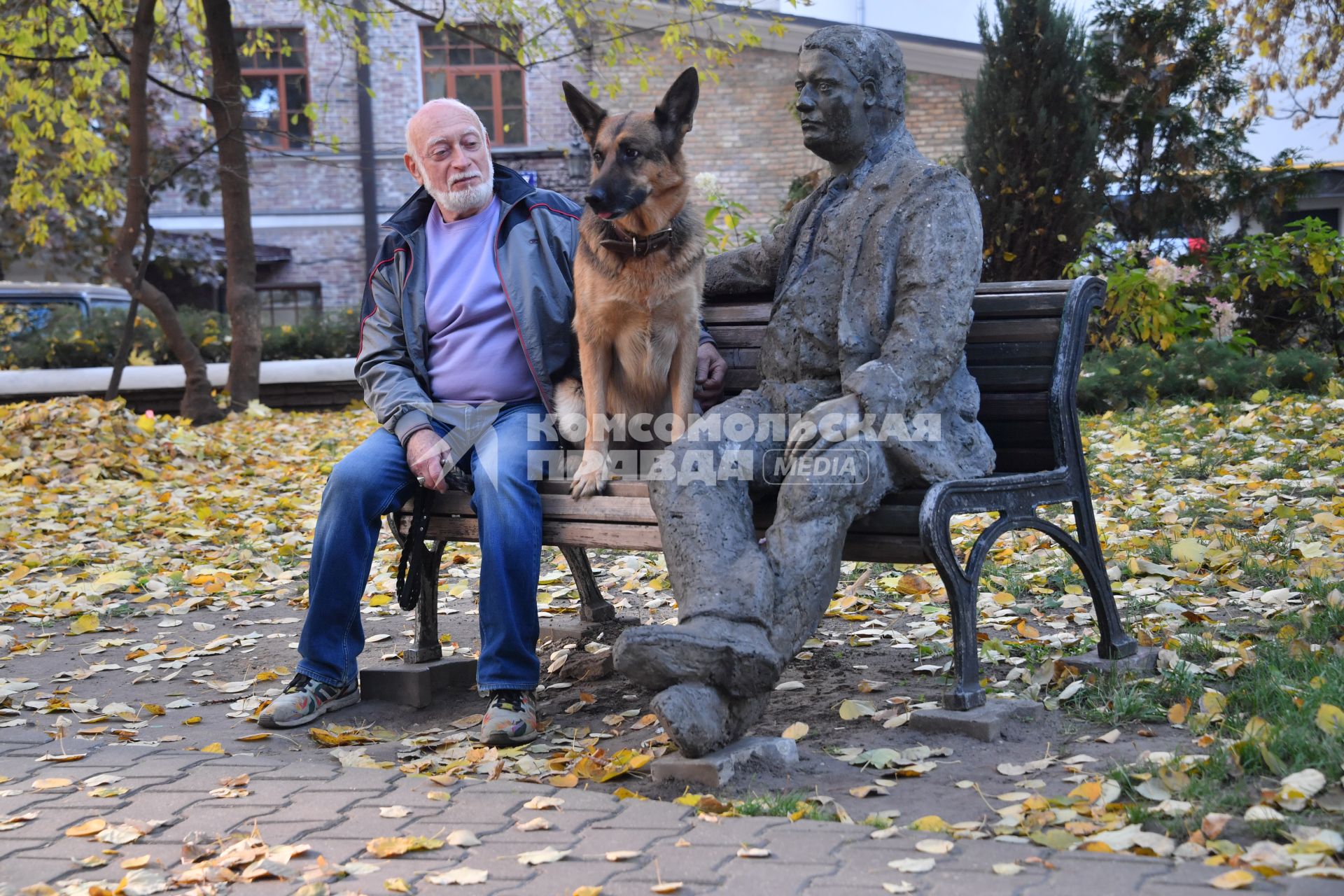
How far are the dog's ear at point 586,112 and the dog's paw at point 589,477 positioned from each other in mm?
1026

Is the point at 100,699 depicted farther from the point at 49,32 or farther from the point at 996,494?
the point at 49,32

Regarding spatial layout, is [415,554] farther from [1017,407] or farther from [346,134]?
[346,134]

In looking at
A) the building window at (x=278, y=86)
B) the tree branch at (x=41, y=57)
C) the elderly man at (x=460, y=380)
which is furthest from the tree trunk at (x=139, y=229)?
the building window at (x=278, y=86)

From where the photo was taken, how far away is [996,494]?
347cm

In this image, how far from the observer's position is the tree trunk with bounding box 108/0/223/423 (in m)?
10.9

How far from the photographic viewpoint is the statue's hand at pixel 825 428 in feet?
10.7

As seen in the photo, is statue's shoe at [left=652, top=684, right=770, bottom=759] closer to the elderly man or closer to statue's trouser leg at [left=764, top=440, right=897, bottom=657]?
statue's trouser leg at [left=764, top=440, right=897, bottom=657]

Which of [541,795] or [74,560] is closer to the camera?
[541,795]

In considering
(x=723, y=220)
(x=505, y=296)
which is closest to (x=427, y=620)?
(x=505, y=296)

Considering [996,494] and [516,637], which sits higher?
[996,494]

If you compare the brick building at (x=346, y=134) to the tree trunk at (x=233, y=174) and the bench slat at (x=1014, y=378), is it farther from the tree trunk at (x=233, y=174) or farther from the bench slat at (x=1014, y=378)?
the bench slat at (x=1014, y=378)

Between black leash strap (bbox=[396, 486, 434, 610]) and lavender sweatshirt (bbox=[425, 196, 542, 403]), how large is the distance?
0.37 metres

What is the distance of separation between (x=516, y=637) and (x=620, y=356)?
1.03 m

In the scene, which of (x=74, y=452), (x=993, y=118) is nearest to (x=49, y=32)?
(x=74, y=452)
